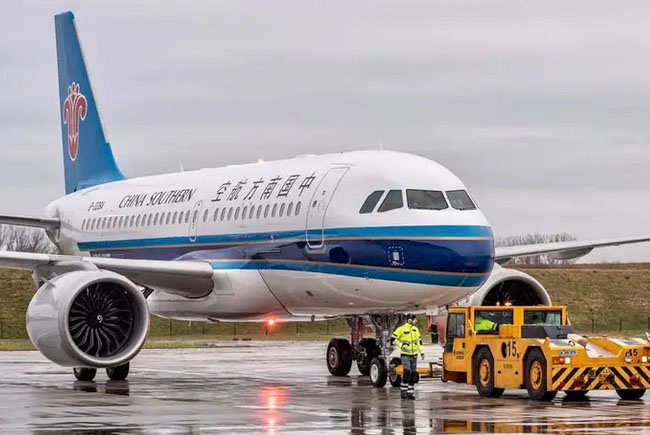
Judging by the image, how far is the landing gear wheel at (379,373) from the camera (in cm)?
2792

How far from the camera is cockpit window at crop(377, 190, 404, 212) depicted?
90.3 feet

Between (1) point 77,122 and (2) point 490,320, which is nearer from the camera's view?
(2) point 490,320

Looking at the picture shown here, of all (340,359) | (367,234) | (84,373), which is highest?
(367,234)

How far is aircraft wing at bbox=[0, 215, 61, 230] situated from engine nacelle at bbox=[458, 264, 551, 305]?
40.4ft

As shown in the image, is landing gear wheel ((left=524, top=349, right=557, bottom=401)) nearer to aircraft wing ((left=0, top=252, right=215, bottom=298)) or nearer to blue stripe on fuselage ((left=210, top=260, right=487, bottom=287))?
blue stripe on fuselage ((left=210, top=260, right=487, bottom=287))

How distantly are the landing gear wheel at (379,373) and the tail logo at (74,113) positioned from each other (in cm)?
1886

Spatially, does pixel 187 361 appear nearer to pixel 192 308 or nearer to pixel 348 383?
pixel 192 308

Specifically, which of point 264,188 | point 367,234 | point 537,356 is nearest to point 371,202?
point 367,234

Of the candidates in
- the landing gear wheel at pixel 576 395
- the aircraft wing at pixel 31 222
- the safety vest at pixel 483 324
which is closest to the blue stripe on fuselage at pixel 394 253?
the safety vest at pixel 483 324

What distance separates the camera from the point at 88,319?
2961 cm

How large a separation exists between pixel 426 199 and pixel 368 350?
5801mm

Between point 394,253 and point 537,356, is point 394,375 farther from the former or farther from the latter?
point 537,356

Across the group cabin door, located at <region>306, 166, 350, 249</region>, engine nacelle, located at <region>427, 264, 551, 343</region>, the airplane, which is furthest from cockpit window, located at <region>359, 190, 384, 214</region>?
engine nacelle, located at <region>427, 264, 551, 343</region>

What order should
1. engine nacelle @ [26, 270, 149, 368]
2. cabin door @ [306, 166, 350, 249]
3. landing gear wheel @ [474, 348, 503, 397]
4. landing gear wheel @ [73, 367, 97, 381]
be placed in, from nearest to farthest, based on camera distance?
1. landing gear wheel @ [474, 348, 503, 397]
2. engine nacelle @ [26, 270, 149, 368]
3. cabin door @ [306, 166, 350, 249]
4. landing gear wheel @ [73, 367, 97, 381]
